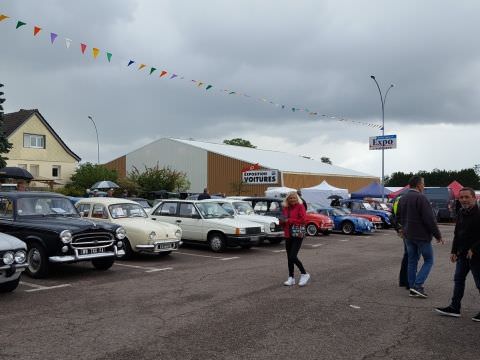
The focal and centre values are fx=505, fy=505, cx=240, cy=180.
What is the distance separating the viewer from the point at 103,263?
10.9m

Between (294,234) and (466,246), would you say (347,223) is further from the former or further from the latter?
(466,246)

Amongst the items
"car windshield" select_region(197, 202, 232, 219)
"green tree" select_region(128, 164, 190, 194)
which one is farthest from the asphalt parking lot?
"green tree" select_region(128, 164, 190, 194)

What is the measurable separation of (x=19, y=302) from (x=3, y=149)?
1272 centimetres

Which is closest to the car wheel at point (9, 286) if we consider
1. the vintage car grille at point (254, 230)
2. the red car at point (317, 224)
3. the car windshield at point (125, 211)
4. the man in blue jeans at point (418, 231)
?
the car windshield at point (125, 211)

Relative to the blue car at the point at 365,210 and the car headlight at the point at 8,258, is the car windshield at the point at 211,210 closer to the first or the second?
the car headlight at the point at 8,258

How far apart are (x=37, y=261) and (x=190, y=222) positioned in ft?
19.5

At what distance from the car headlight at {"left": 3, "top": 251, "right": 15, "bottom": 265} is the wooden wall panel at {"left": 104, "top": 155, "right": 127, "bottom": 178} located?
47135 millimetres

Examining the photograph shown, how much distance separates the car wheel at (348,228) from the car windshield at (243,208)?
22.2 feet

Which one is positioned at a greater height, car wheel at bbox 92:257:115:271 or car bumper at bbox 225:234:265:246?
car bumper at bbox 225:234:265:246

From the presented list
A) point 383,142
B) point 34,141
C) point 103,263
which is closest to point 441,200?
point 383,142

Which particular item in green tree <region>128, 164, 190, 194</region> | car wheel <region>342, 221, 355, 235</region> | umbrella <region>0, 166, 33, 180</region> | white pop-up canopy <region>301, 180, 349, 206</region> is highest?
green tree <region>128, 164, 190, 194</region>

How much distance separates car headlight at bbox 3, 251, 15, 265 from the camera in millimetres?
7671

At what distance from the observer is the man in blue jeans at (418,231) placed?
7.94 meters

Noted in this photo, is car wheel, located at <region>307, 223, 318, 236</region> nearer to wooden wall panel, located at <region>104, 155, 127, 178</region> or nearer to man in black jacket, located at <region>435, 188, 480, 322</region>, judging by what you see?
man in black jacket, located at <region>435, 188, 480, 322</region>
